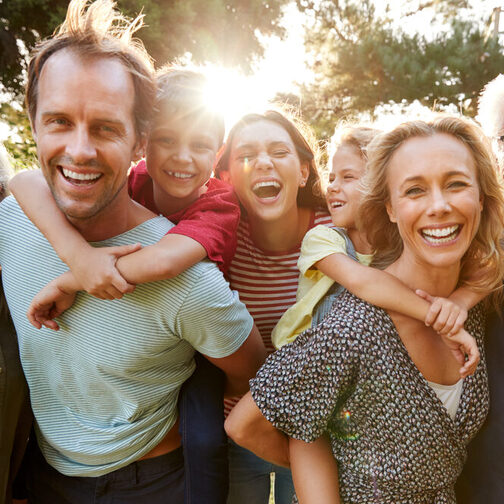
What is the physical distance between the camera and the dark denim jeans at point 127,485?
1.96 metres

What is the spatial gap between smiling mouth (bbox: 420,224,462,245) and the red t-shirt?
2.54ft

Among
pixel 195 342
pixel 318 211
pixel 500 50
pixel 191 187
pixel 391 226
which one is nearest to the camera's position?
pixel 195 342

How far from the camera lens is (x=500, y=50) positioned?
12.6 meters

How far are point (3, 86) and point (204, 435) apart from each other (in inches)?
398

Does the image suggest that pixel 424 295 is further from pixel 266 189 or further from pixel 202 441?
pixel 266 189

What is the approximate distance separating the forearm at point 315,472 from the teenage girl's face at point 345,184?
109cm

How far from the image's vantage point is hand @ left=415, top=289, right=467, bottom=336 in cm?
176

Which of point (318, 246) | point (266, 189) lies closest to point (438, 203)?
point (318, 246)

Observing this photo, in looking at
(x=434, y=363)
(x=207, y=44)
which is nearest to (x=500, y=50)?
(x=207, y=44)

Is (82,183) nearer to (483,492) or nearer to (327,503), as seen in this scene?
(327,503)

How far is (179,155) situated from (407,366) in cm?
132

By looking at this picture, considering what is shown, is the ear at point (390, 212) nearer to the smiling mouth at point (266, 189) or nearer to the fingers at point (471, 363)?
the fingers at point (471, 363)

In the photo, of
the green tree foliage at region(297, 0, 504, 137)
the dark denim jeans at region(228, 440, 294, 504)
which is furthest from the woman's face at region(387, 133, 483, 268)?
the green tree foliage at region(297, 0, 504, 137)

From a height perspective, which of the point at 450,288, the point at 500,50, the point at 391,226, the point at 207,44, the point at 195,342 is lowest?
the point at 195,342
